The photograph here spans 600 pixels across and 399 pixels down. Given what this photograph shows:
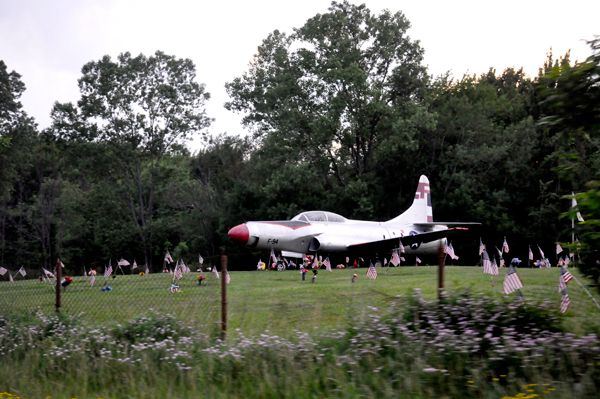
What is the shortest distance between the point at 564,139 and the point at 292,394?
3.73 m

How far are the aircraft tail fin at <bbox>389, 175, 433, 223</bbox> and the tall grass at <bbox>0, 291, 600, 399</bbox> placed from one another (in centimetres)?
2544

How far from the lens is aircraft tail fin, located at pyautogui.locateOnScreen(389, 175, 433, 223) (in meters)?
32.2

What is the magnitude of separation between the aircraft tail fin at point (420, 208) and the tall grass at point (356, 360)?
25.4 m

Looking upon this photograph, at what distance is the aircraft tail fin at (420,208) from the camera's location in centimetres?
3219

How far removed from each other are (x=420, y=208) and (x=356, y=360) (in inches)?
1083

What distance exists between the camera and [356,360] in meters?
5.90

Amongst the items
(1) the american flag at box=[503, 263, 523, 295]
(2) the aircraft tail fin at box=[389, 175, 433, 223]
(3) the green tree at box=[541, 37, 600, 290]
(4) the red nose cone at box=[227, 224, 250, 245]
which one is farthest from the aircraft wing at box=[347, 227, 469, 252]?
(3) the green tree at box=[541, 37, 600, 290]

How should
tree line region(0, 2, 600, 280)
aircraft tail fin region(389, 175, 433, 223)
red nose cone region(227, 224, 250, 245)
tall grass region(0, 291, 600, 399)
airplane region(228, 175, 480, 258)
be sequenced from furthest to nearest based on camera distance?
tree line region(0, 2, 600, 280) < aircraft tail fin region(389, 175, 433, 223) < airplane region(228, 175, 480, 258) < red nose cone region(227, 224, 250, 245) < tall grass region(0, 291, 600, 399)

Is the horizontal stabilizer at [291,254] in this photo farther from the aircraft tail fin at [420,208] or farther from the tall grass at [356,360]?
the tall grass at [356,360]

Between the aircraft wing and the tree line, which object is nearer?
the aircraft wing

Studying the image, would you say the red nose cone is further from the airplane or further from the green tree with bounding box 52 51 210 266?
the green tree with bounding box 52 51 210 266

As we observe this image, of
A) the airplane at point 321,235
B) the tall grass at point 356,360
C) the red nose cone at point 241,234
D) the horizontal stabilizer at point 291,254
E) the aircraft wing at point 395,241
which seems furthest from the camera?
the aircraft wing at point 395,241

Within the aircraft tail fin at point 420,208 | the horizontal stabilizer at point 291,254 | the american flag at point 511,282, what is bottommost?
the american flag at point 511,282

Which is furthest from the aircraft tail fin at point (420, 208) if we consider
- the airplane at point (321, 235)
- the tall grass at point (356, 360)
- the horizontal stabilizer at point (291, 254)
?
the tall grass at point (356, 360)
